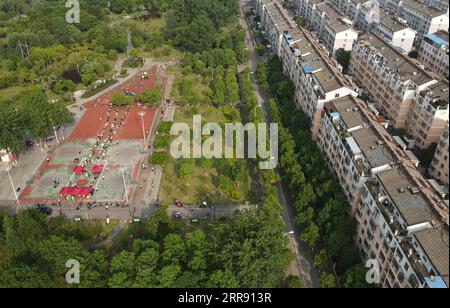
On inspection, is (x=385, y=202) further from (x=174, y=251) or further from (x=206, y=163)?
(x=206, y=163)

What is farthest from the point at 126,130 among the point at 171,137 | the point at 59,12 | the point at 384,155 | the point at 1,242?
the point at 59,12

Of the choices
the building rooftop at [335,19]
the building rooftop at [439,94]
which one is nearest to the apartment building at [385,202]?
the building rooftop at [439,94]

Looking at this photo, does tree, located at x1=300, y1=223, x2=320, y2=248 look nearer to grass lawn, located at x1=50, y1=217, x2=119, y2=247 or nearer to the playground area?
grass lawn, located at x1=50, y1=217, x2=119, y2=247

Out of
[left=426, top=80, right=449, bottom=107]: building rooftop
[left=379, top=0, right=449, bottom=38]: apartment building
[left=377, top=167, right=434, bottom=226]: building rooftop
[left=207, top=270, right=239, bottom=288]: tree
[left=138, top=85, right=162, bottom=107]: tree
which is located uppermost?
[left=377, top=167, right=434, bottom=226]: building rooftop

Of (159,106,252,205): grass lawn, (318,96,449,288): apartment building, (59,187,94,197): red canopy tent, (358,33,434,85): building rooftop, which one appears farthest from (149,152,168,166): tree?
(358,33,434,85): building rooftop

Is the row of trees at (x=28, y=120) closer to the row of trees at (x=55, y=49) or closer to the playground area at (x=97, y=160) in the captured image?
the playground area at (x=97, y=160)

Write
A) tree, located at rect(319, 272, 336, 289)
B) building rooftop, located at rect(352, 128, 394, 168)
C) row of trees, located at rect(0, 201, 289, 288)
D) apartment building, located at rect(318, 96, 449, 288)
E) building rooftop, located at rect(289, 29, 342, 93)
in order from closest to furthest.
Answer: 1. apartment building, located at rect(318, 96, 449, 288)
2. row of trees, located at rect(0, 201, 289, 288)
3. tree, located at rect(319, 272, 336, 289)
4. building rooftop, located at rect(352, 128, 394, 168)
5. building rooftop, located at rect(289, 29, 342, 93)

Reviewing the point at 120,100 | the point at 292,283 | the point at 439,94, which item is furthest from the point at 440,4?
the point at 292,283
